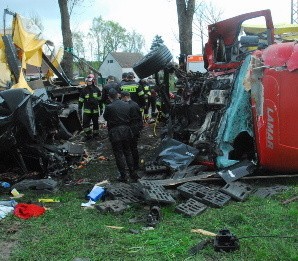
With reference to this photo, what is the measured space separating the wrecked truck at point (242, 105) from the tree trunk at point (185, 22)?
6156 mm

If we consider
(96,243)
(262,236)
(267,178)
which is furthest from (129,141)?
(262,236)

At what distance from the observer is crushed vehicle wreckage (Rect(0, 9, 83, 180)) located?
5758 mm

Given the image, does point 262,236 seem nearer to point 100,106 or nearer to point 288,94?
point 288,94

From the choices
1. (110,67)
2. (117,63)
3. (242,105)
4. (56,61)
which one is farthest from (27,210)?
(110,67)

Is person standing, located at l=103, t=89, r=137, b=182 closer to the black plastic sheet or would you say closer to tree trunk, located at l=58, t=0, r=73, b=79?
the black plastic sheet

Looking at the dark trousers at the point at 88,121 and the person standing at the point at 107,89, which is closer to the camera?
the person standing at the point at 107,89

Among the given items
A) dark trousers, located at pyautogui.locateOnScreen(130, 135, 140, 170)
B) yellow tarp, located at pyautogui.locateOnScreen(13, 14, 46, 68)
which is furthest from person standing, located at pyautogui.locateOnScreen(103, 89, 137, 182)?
yellow tarp, located at pyautogui.locateOnScreen(13, 14, 46, 68)

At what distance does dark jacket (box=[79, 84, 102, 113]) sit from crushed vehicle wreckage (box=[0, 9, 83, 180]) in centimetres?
114

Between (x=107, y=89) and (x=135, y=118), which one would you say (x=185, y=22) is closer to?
(x=107, y=89)

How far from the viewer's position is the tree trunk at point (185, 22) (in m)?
13.1

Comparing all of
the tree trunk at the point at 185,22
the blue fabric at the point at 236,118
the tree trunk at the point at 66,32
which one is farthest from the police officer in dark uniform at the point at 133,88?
the tree trunk at the point at 66,32

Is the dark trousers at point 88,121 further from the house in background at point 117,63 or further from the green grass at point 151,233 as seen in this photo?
the house in background at point 117,63

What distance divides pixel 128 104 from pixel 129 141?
23.2 inches

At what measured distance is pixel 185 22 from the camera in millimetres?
13203
